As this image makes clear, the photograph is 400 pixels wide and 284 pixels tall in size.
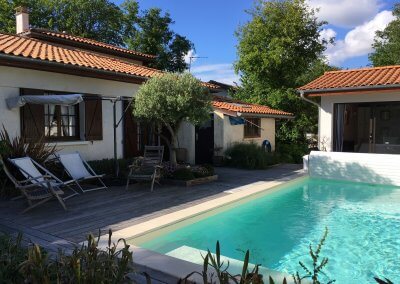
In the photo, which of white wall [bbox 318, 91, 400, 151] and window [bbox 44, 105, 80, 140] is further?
white wall [bbox 318, 91, 400, 151]

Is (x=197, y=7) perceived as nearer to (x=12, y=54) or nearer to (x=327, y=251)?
(x=12, y=54)

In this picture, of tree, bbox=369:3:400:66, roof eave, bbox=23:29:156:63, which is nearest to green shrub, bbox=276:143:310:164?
roof eave, bbox=23:29:156:63

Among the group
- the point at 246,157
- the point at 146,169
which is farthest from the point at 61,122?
the point at 246,157

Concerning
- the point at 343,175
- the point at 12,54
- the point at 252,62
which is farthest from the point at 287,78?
the point at 12,54

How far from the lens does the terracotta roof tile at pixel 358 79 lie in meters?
13.2

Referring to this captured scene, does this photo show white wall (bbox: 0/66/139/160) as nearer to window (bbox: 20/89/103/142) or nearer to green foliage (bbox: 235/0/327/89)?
window (bbox: 20/89/103/142)

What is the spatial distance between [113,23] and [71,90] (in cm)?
2743

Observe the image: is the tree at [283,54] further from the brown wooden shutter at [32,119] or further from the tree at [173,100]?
the brown wooden shutter at [32,119]

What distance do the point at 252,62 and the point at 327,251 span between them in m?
15.8

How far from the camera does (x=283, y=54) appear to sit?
1983cm

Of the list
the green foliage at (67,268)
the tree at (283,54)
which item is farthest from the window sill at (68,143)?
the tree at (283,54)

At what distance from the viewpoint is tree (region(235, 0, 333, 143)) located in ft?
64.6

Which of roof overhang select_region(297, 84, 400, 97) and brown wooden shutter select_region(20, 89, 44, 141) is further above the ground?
roof overhang select_region(297, 84, 400, 97)

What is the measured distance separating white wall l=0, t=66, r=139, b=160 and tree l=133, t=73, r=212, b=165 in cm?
188
